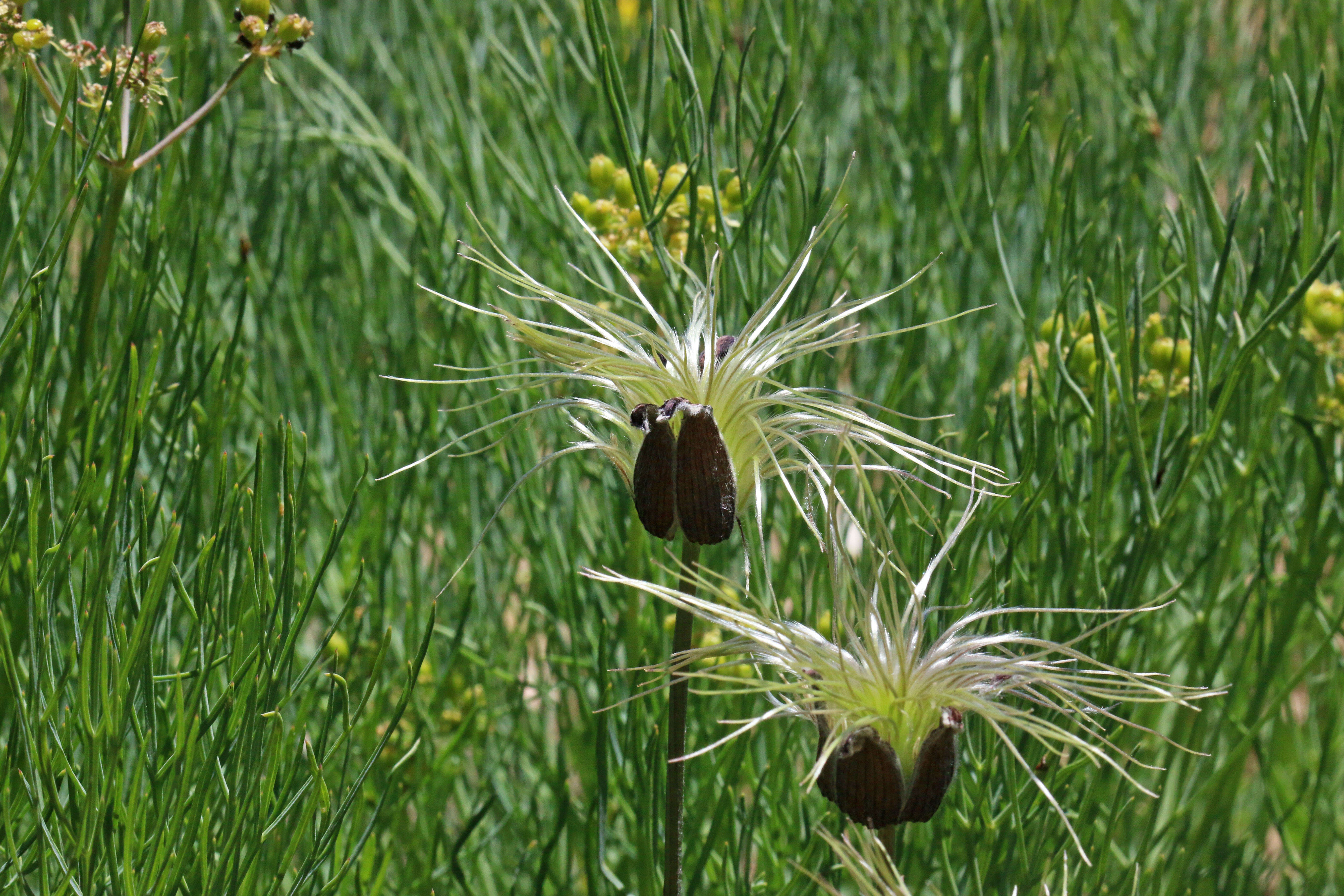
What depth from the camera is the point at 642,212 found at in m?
0.71

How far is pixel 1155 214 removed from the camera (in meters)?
1.18

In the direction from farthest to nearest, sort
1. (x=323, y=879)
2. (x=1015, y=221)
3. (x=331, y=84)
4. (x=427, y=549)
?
(x=427, y=549) < (x=331, y=84) < (x=1015, y=221) < (x=323, y=879)

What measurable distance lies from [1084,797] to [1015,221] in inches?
21.6

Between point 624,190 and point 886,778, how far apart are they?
1.53 ft

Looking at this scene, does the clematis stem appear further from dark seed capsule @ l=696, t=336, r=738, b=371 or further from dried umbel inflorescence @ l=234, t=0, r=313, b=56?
dried umbel inflorescence @ l=234, t=0, r=313, b=56

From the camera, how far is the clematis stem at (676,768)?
47 centimetres

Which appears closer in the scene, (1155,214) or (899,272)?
(899,272)

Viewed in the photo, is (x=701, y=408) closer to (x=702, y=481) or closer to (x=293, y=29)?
(x=702, y=481)

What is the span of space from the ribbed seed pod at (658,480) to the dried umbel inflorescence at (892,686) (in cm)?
2

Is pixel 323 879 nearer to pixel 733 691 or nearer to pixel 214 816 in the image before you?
pixel 214 816

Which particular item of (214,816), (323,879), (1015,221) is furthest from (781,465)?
(1015,221)

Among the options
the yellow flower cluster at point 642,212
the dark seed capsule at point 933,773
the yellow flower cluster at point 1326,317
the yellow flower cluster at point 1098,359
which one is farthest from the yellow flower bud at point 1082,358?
the dark seed capsule at point 933,773

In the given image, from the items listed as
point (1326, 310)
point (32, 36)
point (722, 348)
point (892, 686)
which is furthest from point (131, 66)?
point (1326, 310)

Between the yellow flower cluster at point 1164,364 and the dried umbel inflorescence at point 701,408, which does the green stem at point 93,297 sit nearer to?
the dried umbel inflorescence at point 701,408
